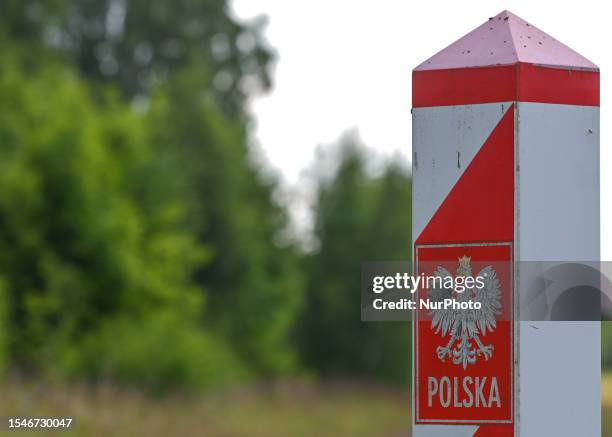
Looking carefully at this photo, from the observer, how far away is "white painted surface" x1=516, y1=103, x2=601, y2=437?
9.09ft

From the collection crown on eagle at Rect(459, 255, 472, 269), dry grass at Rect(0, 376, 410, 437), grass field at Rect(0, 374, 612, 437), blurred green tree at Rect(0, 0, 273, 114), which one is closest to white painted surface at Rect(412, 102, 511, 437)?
crown on eagle at Rect(459, 255, 472, 269)

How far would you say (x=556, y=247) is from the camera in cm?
281

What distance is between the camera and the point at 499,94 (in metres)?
2.84

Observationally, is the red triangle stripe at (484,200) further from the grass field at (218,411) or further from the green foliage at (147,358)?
the green foliage at (147,358)

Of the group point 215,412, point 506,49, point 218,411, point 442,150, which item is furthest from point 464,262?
point 218,411

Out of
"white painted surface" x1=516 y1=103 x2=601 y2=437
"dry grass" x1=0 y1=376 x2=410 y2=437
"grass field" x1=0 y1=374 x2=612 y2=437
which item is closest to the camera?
"white painted surface" x1=516 y1=103 x2=601 y2=437

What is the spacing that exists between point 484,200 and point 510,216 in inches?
2.6

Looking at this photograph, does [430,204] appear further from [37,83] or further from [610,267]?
[37,83]

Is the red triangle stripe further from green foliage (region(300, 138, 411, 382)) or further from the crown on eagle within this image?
green foliage (region(300, 138, 411, 382))

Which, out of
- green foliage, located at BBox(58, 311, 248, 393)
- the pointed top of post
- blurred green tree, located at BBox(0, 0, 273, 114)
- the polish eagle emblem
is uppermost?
blurred green tree, located at BBox(0, 0, 273, 114)

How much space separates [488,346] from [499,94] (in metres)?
0.47

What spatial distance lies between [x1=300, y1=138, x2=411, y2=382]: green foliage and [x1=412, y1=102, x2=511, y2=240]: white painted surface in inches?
1780

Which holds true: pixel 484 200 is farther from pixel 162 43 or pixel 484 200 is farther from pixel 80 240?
pixel 162 43

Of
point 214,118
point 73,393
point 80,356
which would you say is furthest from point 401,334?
point 73,393
